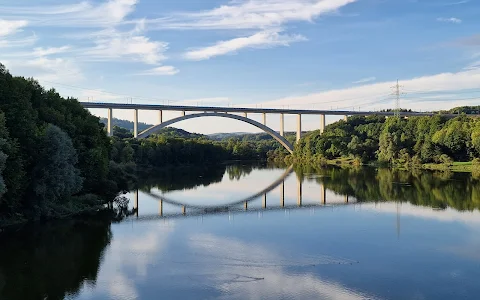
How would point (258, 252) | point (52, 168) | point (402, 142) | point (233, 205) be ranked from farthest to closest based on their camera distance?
point (402, 142) < point (233, 205) < point (52, 168) < point (258, 252)

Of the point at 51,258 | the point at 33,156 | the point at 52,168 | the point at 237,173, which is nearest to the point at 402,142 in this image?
the point at 237,173

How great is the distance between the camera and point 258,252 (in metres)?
9.51

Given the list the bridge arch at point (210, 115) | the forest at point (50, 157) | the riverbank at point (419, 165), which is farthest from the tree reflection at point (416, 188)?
the bridge arch at point (210, 115)

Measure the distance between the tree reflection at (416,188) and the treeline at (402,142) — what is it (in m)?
4.17

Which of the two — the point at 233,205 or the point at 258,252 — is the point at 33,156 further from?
the point at 233,205

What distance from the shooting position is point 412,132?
36.2 metres

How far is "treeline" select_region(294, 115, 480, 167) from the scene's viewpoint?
30.5 meters

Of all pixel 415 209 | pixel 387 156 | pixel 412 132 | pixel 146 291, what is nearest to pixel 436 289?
pixel 146 291

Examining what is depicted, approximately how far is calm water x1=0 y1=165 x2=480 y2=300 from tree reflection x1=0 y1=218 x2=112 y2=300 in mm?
19

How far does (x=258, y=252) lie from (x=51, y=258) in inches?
155

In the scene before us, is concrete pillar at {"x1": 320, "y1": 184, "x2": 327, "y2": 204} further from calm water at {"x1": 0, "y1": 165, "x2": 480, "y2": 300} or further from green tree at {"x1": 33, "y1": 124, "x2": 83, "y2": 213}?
green tree at {"x1": 33, "y1": 124, "x2": 83, "y2": 213}

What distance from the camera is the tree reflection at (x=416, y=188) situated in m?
16.5

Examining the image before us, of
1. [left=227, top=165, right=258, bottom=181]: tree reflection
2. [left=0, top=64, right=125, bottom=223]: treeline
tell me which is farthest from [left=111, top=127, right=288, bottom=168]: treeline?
[left=0, top=64, right=125, bottom=223]: treeline

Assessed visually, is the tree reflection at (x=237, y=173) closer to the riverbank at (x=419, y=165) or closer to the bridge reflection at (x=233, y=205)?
the riverbank at (x=419, y=165)
